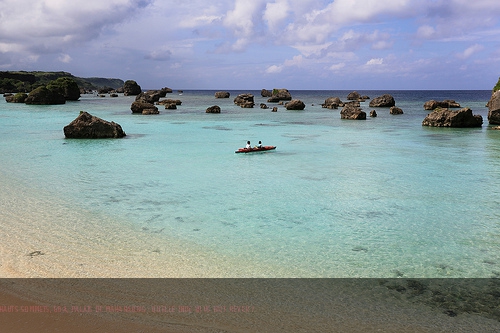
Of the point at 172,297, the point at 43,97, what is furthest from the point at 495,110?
the point at 43,97

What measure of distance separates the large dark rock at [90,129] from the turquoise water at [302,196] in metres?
1.04

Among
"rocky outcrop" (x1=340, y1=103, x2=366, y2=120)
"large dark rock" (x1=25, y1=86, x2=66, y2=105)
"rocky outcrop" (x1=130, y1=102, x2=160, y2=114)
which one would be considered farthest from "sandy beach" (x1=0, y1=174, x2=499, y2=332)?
"large dark rock" (x1=25, y1=86, x2=66, y2=105)

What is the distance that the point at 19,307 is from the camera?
5809 mm

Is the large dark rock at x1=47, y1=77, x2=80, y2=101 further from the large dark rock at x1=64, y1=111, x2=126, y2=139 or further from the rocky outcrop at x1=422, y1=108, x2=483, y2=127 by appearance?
the rocky outcrop at x1=422, y1=108, x2=483, y2=127

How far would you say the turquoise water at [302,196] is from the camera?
27.2 ft

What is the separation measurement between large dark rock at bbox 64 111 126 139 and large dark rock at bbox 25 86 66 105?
5262 cm

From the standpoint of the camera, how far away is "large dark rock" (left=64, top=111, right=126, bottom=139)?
26734 mm

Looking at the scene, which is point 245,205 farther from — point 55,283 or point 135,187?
point 55,283

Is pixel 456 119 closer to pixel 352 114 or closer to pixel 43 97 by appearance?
pixel 352 114

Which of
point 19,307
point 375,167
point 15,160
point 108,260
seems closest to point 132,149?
point 15,160

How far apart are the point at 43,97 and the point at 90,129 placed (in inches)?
2141

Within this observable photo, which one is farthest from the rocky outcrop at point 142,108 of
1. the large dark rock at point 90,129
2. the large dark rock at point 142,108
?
the large dark rock at point 90,129

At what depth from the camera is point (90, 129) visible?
26.7 metres

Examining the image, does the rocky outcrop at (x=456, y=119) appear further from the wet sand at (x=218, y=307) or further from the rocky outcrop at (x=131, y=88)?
the rocky outcrop at (x=131, y=88)
